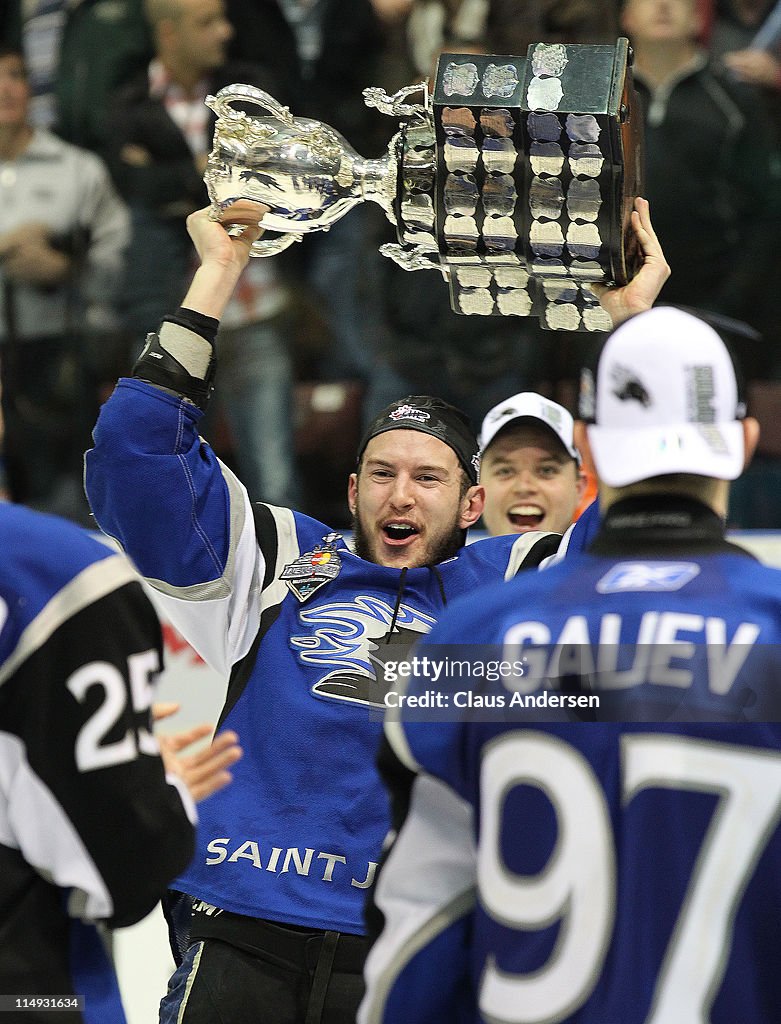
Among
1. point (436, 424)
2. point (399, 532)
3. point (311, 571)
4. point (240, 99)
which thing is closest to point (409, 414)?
point (436, 424)

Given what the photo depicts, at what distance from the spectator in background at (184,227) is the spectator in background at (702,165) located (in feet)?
3.51

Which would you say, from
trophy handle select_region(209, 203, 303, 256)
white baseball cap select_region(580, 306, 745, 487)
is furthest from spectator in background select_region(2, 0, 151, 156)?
white baseball cap select_region(580, 306, 745, 487)

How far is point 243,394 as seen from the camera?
183 inches

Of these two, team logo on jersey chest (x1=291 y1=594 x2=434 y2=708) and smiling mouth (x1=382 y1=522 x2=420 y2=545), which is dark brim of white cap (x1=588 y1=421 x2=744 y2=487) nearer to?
team logo on jersey chest (x1=291 y1=594 x2=434 y2=708)

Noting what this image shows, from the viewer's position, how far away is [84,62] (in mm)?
4699

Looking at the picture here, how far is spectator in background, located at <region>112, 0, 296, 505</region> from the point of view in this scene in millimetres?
4551

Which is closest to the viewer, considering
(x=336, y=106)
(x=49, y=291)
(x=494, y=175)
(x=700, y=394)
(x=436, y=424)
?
(x=700, y=394)

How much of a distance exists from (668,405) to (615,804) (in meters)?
0.42

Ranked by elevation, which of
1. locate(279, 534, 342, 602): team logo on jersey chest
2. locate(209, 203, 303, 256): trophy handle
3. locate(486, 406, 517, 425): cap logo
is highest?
locate(209, 203, 303, 256): trophy handle

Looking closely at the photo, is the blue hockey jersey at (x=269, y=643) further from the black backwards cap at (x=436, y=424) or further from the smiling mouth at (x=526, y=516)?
the smiling mouth at (x=526, y=516)

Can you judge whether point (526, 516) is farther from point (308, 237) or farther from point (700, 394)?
point (700, 394)

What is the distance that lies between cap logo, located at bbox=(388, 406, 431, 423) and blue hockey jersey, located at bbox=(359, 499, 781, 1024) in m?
1.16

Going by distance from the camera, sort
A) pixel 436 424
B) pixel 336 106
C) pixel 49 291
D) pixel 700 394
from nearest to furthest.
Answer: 1. pixel 700 394
2. pixel 436 424
3. pixel 336 106
4. pixel 49 291

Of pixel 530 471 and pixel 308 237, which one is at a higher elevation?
pixel 308 237
